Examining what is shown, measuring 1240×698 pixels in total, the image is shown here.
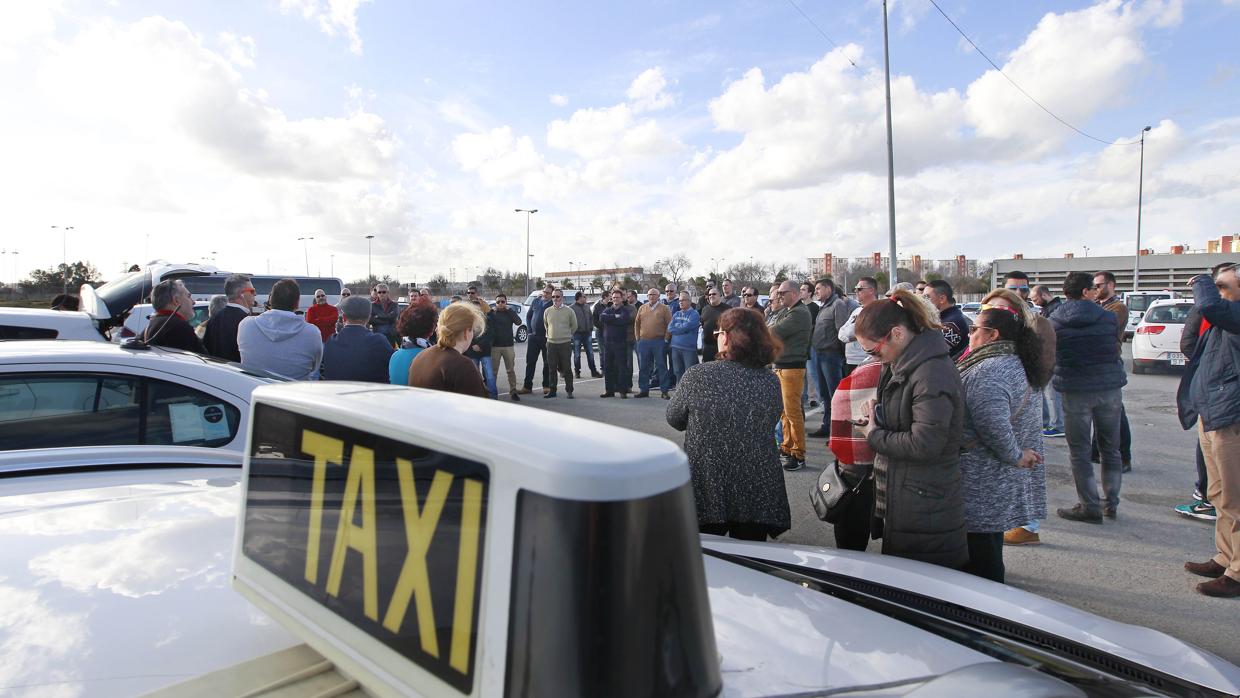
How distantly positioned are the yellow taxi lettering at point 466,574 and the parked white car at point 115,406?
238 centimetres

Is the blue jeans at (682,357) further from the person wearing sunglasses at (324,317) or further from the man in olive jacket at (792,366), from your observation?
the person wearing sunglasses at (324,317)

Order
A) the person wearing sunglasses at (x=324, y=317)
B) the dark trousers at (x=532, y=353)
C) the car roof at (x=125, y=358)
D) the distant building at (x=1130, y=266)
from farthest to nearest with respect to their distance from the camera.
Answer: the distant building at (x=1130, y=266)
the dark trousers at (x=532, y=353)
the person wearing sunglasses at (x=324, y=317)
the car roof at (x=125, y=358)

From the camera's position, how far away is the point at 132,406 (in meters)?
3.10

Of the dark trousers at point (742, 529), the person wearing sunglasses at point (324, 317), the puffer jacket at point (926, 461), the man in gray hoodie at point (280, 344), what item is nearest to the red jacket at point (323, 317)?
the person wearing sunglasses at point (324, 317)

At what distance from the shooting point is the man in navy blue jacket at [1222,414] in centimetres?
393

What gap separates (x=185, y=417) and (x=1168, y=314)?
54.5 ft

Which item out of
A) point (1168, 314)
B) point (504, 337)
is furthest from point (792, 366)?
point (1168, 314)

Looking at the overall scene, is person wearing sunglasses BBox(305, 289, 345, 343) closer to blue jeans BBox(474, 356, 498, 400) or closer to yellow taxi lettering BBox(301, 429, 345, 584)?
blue jeans BBox(474, 356, 498, 400)

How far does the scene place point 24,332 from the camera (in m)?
5.22

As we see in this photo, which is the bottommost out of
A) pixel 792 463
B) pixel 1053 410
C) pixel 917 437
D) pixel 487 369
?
pixel 792 463

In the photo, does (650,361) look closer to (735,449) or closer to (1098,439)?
(1098,439)

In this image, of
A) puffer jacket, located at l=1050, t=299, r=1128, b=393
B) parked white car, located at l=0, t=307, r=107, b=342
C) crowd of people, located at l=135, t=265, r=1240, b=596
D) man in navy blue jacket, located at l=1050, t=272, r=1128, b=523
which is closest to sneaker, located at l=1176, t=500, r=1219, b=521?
crowd of people, located at l=135, t=265, r=1240, b=596

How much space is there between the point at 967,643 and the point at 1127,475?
20.0 feet

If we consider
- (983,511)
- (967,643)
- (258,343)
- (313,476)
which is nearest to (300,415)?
(313,476)
